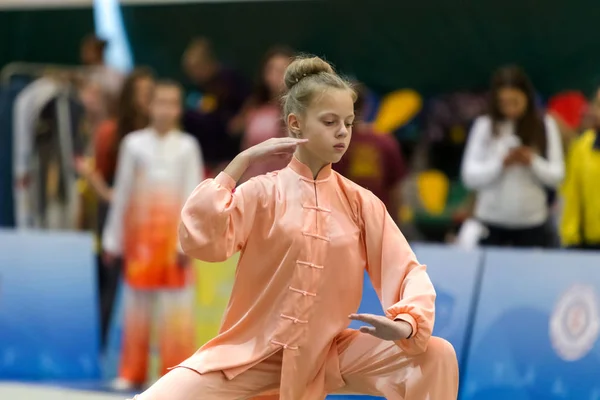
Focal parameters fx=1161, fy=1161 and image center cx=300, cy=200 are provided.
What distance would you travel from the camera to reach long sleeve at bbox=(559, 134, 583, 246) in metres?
6.42

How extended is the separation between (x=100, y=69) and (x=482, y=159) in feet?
11.3

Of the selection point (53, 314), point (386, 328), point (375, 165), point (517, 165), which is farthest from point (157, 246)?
point (386, 328)

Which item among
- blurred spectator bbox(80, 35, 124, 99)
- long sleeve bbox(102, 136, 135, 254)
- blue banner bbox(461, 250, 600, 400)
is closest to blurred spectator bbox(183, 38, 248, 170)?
blurred spectator bbox(80, 35, 124, 99)

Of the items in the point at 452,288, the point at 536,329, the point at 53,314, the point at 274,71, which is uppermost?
the point at 274,71

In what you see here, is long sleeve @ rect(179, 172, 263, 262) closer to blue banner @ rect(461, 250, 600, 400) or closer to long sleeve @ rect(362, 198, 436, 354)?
long sleeve @ rect(362, 198, 436, 354)

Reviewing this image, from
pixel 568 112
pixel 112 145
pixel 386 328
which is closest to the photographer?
pixel 386 328

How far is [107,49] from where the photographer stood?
917cm

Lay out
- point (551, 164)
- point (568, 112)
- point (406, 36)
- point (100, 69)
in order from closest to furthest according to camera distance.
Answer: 1. point (551, 164)
2. point (568, 112)
3. point (406, 36)
4. point (100, 69)

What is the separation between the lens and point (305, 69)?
399 cm

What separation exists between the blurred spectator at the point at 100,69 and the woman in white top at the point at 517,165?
3.25m

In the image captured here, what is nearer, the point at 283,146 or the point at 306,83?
the point at 283,146

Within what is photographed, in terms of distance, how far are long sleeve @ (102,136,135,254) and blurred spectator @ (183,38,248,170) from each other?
2.97 feet

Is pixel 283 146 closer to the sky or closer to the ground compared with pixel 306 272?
closer to the sky

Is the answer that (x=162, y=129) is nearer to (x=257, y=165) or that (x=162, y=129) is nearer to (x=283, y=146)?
(x=257, y=165)
